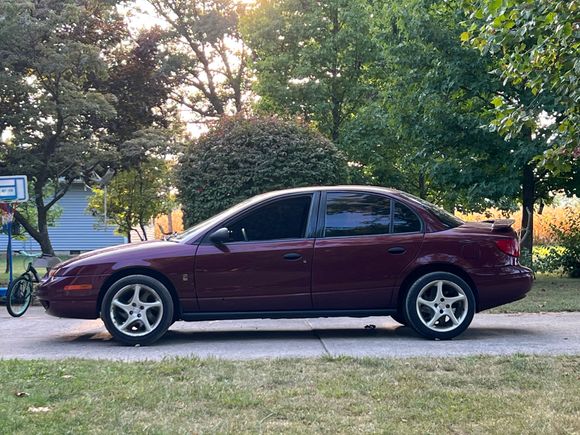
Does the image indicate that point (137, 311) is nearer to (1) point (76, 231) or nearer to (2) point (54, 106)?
(2) point (54, 106)

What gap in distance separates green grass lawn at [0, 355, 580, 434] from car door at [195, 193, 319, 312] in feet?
4.34

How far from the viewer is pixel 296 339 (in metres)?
7.45

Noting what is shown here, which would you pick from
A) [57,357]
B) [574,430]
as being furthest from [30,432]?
[574,430]

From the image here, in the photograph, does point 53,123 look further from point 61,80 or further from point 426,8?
point 426,8

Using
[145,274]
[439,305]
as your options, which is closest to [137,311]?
[145,274]

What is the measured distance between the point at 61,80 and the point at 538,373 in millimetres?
10564

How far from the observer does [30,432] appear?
4.05 metres

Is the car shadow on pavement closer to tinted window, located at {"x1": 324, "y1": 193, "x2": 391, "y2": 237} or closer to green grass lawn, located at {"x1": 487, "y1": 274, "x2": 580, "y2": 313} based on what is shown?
tinted window, located at {"x1": 324, "y1": 193, "x2": 391, "y2": 237}

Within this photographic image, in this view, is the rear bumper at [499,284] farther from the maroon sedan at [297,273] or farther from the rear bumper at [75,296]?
the rear bumper at [75,296]

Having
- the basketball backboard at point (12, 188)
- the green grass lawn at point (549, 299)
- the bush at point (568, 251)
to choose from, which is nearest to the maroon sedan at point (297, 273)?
the green grass lawn at point (549, 299)

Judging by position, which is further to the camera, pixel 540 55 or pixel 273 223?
pixel 273 223

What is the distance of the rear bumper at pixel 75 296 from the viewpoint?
710cm

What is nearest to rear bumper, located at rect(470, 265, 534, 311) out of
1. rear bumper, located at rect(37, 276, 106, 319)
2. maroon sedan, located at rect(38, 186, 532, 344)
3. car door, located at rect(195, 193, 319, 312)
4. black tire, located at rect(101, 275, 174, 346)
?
maroon sedan, located at rect(38, 186, 532, 344)

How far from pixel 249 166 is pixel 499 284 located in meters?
5.30
